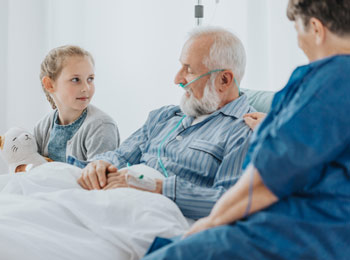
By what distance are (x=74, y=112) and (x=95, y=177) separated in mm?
771

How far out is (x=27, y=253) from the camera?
1.19 meters

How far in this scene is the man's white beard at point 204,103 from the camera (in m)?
1.85

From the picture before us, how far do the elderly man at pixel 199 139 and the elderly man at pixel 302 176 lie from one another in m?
0.55

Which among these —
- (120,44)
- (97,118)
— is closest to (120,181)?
(97,118)

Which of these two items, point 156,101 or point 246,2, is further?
Result: point 156,101

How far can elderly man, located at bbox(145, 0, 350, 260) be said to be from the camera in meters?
0.94

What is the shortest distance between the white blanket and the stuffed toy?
0.80 metres

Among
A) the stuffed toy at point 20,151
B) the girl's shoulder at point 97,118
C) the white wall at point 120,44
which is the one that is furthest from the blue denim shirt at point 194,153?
the white wall at point 120,44

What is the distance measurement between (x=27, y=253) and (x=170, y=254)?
1.32 ft

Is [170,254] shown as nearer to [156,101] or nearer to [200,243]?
[200,243]

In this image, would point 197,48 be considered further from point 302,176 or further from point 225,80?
point 302,176

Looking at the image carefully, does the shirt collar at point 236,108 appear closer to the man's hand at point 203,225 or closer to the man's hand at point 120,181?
the man's hand at point 120,181

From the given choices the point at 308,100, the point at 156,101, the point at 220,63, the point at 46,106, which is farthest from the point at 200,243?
the point at 46,106

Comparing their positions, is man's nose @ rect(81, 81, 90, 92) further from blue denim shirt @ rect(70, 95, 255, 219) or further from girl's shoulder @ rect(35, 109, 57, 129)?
blue denim shirt @ rect(70, 95, 255, 219)
